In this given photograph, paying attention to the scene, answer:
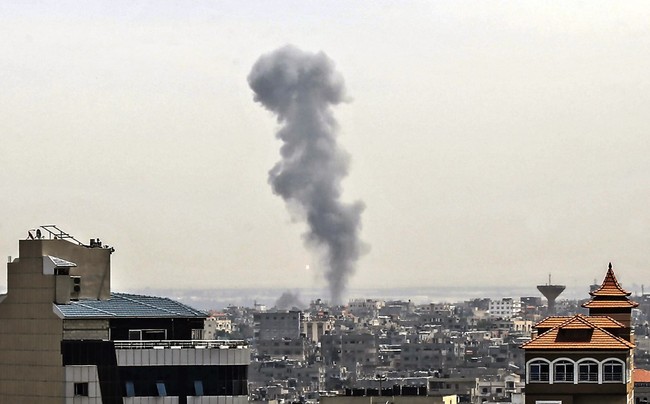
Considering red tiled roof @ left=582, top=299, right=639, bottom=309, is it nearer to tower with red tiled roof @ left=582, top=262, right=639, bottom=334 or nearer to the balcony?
tower with red tiled roof @ left=582, top=262, right=639, bottom=334

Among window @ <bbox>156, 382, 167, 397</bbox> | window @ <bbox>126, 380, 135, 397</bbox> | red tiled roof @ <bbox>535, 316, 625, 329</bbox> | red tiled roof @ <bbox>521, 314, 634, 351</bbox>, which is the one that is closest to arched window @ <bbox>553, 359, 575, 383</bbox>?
red tiled roof @ <bbox>521, 314, 634, 351</bbox>

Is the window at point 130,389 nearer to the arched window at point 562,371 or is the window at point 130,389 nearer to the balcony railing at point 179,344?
the balcony railing at point 179,344

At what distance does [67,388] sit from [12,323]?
6.18m

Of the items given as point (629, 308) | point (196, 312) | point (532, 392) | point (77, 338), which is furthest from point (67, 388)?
point (629, 308)

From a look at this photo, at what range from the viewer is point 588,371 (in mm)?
121750

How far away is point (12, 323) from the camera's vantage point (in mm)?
121750

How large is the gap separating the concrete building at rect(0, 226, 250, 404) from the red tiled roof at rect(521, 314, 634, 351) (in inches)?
720

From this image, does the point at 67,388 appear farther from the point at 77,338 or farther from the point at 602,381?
the point at 602,381

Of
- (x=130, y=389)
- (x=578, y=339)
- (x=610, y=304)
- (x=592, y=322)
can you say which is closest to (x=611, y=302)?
(x=610, y=304)

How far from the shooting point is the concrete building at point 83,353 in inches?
4678

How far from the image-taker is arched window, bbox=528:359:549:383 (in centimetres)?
12250

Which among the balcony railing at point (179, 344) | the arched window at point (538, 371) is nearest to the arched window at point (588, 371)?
the arched window at point (538, 371)

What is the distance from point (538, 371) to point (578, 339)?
3133 millimetres

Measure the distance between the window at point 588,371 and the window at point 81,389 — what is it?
2965 cm
